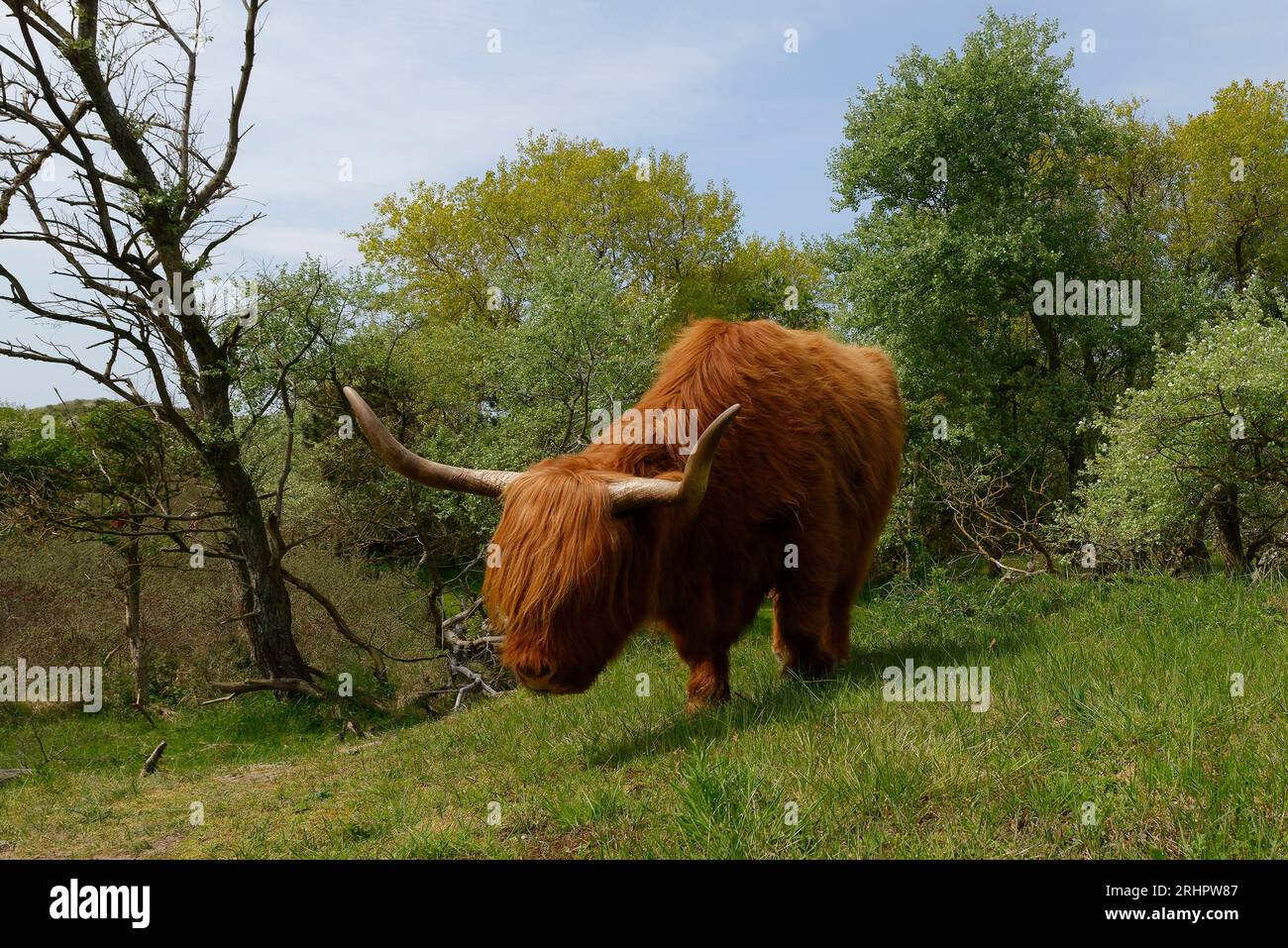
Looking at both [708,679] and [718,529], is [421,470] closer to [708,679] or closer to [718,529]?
[718,529]

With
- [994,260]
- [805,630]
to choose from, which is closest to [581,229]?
[994,260]

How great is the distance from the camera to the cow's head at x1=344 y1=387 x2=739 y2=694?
4.58 meters

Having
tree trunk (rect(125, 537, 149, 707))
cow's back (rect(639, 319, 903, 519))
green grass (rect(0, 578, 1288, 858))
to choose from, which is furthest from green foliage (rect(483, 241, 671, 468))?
cow's back (rect(639, 319, 903, 519))

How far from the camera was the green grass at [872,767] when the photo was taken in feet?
10.1

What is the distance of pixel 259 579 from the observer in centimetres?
1399

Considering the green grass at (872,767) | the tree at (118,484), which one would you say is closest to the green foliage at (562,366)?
the tree at (118,484)

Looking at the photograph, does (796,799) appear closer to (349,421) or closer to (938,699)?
(938,699)

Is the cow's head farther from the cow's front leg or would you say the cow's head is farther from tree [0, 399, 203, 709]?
tree [0, 399, 203, 709]

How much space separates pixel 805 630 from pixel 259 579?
10.8 m

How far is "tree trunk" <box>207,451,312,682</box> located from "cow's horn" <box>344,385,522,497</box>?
9.40 metres

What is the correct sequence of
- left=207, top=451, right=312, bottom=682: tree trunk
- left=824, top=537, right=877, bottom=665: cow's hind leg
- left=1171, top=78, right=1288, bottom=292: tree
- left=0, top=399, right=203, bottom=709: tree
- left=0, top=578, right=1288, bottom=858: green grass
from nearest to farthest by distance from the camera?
left=0, top=578, right=1288, bottom=858: green grass, left=824, top=537, right=877, bottom=665: cow's hind leg, left=0, top=399, right=203, bottom=709: tree, left=207, top=451, right=312, bottom=682: tree trunk, left=1171, top=78, right=1288, bottom=292: tree

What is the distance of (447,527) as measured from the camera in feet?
53.4

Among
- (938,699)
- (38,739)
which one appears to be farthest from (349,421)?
(938,699)
